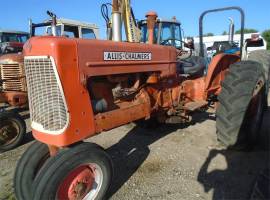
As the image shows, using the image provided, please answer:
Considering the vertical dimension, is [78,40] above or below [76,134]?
above

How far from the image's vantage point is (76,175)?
2721 mm

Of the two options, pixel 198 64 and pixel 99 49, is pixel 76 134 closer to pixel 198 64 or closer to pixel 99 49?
pixel 99 49

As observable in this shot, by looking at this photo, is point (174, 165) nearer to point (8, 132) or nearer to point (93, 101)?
point (93, 101)

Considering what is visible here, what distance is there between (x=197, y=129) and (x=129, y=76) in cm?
200

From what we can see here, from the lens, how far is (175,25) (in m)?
9.65

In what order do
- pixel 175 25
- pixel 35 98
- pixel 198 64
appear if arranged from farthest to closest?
1. pixel 175 25
2. pixel 198 64
3. pixel 35 98

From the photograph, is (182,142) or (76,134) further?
(182,142)

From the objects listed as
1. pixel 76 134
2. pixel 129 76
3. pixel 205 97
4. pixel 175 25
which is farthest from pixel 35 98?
pixel 175 25

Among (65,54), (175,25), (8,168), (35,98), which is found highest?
(175,25)

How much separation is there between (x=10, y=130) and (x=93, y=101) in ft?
7.84

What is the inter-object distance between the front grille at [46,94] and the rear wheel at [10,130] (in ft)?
6.72

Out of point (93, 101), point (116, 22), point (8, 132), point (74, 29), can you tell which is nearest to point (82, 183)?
point (93, 101)

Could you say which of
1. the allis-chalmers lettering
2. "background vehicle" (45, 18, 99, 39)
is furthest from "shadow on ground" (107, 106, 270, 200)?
"background vehicle" (45, 18, 99, 39)

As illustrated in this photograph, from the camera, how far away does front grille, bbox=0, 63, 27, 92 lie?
5.68 meters
